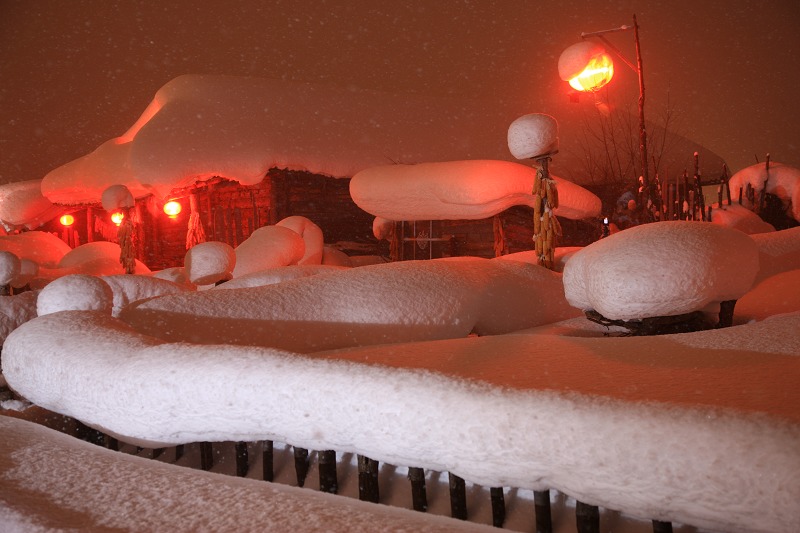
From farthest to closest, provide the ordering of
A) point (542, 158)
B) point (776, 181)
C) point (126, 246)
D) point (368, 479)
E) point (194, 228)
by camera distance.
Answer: point (194, 228), point (126, 246), point (776, 181), point (542, 158), point (368, 479)

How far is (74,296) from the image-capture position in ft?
8.16

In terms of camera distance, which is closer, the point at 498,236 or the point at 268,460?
the point at 268,460

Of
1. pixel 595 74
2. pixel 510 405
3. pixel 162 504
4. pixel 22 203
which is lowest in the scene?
pixel 162 504

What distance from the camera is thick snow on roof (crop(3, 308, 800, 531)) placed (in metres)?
0.90

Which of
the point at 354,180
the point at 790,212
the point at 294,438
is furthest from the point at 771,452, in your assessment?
the point at 354,180

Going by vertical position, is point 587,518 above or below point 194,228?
below

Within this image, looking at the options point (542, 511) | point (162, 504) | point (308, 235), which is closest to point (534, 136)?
point (542, 511)

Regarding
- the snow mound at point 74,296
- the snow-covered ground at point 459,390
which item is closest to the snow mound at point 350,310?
the snow-covered ground at point 459,390

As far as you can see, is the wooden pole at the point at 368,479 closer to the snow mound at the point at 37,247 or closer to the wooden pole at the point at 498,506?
the wooden pole at the point at 498,506

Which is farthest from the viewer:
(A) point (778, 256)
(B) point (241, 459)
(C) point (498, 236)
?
(C) point (498, 236)

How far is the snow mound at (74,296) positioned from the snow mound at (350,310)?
0.19 metres

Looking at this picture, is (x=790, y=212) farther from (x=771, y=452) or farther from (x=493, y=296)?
(x=771, y=452)

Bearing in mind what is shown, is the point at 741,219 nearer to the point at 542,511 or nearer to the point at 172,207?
the point at 542,511

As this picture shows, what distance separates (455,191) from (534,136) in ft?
7.58
